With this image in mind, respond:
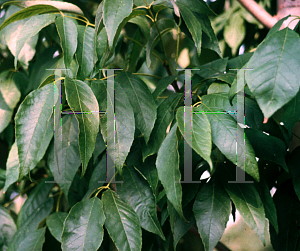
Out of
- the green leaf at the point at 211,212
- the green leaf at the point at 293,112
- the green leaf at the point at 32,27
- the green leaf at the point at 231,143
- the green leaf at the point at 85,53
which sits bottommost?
the green leaf at the point at 211,212

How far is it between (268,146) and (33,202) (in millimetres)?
478

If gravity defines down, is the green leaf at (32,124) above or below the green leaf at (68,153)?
above

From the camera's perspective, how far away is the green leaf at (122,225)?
0.35 meters

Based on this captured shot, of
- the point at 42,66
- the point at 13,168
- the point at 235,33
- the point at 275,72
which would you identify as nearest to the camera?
the point at 275,72

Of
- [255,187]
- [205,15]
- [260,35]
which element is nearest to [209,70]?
[205,15]

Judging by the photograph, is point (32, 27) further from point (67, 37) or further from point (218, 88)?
point (218, 88)

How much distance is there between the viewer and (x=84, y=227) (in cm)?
35

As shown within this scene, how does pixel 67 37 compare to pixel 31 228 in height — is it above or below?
above

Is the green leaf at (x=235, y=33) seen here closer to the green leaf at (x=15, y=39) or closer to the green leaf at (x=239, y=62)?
the green leaf at (x=239, y=62)

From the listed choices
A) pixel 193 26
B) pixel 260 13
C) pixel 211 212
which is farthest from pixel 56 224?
pixel 260 13

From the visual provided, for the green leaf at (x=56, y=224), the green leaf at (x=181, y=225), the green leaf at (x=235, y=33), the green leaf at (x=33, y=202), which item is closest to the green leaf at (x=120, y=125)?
the green leaf at (x=181, y=225)

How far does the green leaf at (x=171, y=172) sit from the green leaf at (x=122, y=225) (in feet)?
0.26

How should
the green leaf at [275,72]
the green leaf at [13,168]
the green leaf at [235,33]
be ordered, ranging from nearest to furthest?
the green leaf at [275,72] → the green leaf at [13,168] → the green leaf at [235,33]

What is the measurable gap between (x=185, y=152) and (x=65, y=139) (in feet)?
0.61
